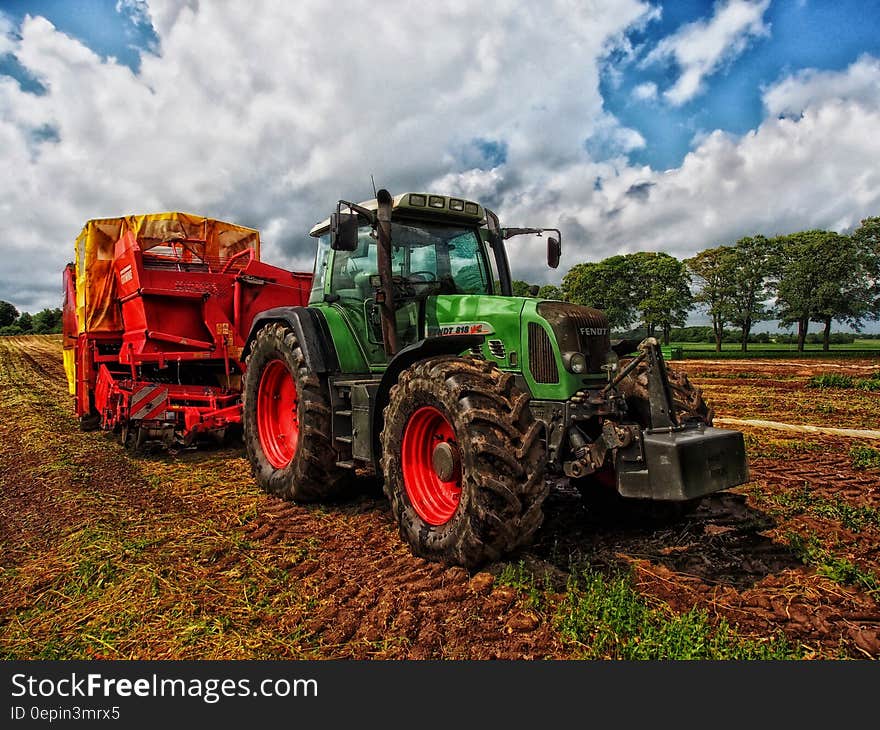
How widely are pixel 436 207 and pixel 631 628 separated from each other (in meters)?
3.61

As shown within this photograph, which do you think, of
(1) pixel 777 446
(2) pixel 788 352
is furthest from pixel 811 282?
(1) pixel 777 446

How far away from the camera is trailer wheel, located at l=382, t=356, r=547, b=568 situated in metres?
3.61

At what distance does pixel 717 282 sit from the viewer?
1996 inches

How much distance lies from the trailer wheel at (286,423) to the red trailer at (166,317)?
115cm

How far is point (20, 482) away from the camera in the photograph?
6605 millimetres

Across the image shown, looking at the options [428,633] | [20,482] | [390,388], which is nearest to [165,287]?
[20,482]

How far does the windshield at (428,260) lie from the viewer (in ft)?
17.4

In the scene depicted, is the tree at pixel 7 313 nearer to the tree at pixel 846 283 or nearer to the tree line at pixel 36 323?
the tree line at pixel 36 323

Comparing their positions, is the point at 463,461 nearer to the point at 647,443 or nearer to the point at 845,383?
the point at 647,443

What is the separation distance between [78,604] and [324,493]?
2.17 metres

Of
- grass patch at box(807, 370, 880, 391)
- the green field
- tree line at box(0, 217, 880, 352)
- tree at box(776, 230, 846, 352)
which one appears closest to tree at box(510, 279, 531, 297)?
grass patch at box(807, 370, 880, 391)

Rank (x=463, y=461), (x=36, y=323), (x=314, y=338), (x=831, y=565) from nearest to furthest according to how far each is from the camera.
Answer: (x=463, y=461)
(x=831, y=565)
(x=314, y=338)
(x=36, y=323)

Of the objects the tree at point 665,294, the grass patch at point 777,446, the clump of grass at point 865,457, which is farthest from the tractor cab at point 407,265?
the tree at point 665,294

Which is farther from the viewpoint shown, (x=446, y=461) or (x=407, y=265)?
(x=407, y=265)
